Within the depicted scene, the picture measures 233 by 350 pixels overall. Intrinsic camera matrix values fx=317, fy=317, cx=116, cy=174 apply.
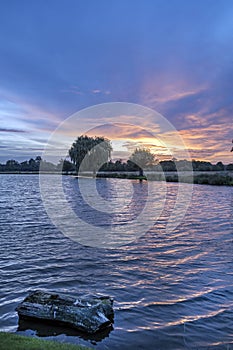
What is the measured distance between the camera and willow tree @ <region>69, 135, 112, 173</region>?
416 feet

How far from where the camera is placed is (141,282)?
9.73 m

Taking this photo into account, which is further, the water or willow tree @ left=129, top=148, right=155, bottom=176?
willow tree @ left=129, top=148, right=155, bottom=176

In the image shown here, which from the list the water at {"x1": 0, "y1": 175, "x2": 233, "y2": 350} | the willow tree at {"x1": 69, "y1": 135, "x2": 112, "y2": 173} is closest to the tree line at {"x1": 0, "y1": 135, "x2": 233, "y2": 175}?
the willow tree at {"x1": 69, "y1": 135, "x2": 112, "y2": 173}

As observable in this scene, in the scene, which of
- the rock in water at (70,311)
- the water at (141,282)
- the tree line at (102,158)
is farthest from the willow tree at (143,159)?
the rock in water at (70,311)

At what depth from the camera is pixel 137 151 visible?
13588 cm

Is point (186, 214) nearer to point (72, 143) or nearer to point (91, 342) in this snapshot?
point (91, 342)

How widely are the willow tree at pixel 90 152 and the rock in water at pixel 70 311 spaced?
389 ft

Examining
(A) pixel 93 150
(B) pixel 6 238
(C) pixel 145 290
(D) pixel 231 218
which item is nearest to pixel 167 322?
(C) pixel 145 290

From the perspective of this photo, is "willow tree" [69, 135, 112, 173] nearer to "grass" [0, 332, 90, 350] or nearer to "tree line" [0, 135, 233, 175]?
"tree line" [0, 135, 233, 175]

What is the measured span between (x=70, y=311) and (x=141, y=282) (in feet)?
11.6

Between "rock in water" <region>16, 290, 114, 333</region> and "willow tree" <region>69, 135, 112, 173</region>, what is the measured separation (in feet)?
389

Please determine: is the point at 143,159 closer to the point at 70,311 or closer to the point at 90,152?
the point at 90,152

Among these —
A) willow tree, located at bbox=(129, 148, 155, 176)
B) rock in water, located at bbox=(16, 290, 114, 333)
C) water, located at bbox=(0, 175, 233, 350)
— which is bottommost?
water, located at bbox=(0, 175, 233, 350)

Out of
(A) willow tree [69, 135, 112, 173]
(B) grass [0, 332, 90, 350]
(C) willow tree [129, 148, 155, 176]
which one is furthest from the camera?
(C) willow tree [129, 148, 155, 176]
